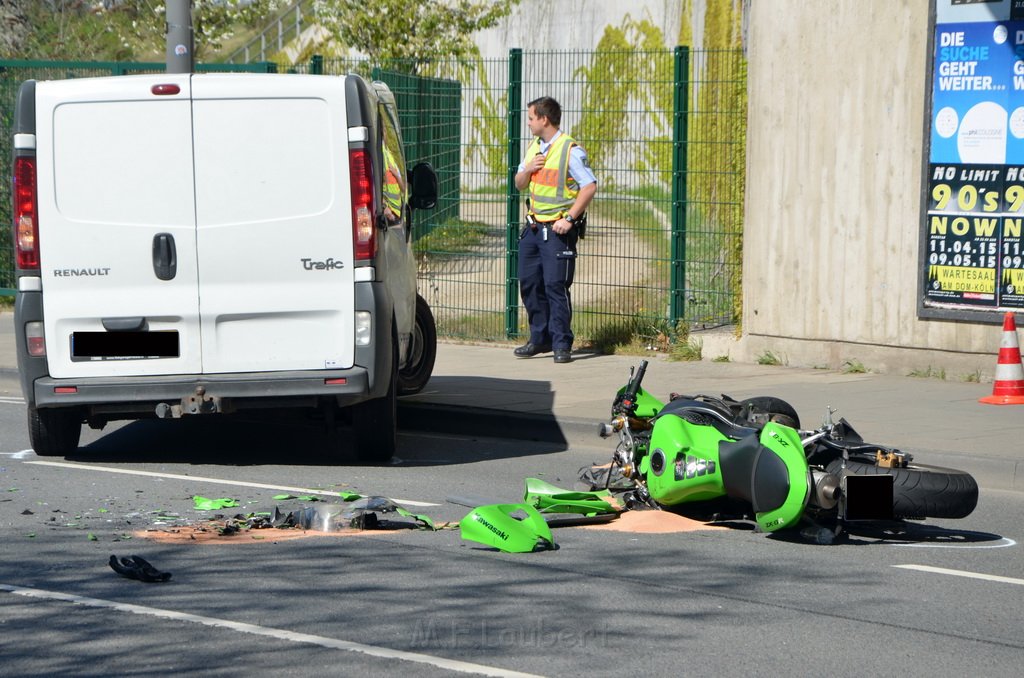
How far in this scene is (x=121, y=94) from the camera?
8.36 meters

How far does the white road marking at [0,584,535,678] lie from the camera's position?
496 cm

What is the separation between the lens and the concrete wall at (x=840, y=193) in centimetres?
1156

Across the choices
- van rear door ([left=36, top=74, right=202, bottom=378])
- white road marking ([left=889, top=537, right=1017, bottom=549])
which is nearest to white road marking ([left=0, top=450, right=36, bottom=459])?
van rear door ([left=36, top=74, right=202, bottom=378])

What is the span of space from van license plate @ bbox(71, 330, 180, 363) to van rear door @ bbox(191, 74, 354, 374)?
0.22m

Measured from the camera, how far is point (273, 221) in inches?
332

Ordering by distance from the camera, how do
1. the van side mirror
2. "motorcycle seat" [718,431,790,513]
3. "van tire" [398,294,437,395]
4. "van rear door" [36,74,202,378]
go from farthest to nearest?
"van tire" [398,294,437,395] → the van side mirror → "van rear door" [36,74,202,378] → "motorcycle seat" [718,431,790,513]

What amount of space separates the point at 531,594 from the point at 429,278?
9097 mm

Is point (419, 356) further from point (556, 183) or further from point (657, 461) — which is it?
point (657, 461)

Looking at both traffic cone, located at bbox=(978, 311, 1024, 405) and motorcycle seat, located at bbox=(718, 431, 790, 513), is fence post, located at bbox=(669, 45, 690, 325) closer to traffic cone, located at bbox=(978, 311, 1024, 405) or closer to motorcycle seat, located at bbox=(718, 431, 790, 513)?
traffic cone, located at bbox=(978, 311, 1024, 405)

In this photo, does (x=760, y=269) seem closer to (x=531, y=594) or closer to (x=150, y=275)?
(x=150, y=275)

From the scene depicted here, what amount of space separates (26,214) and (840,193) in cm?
627

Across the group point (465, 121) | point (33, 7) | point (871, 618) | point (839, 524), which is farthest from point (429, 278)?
point (33, 7)

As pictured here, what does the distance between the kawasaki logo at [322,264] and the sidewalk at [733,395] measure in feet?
7.26

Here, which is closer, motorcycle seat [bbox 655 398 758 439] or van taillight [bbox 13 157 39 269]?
motorcycle seat [bbox 655 398 758 439]
